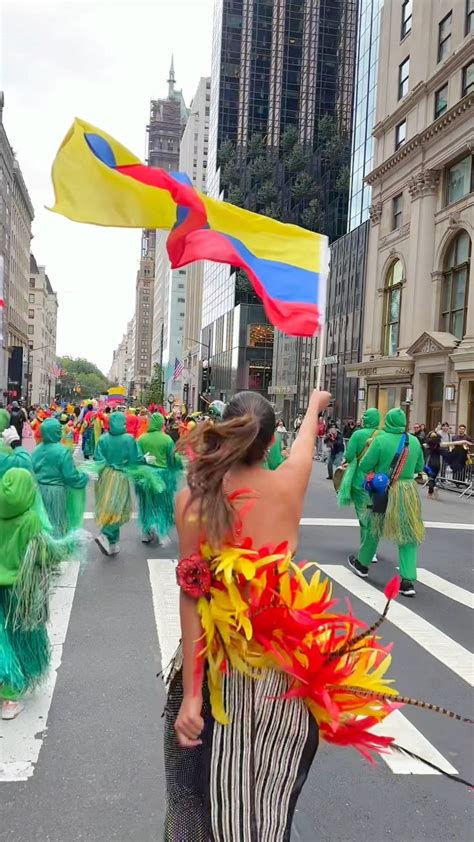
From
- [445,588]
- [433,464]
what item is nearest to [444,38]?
[433,464]

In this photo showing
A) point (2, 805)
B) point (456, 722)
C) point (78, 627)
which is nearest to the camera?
point (2, 805)

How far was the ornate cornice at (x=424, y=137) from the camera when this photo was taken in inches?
923

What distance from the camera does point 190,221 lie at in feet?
11.0

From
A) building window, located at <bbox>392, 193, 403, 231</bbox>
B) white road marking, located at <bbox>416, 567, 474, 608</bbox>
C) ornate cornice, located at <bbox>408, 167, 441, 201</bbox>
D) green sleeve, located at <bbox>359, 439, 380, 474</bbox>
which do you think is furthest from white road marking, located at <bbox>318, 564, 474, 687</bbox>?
building window, located at <bbox>392, 193, 403, 231</bbox>

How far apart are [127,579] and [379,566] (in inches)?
120

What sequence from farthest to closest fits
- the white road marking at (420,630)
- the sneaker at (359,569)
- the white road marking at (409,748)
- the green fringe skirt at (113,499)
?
1. the green fringe skirt at (113,499)
2. the sneaker at (359,569)
3. the white road marking at (420,630)
4. the white road marking at (409,748)

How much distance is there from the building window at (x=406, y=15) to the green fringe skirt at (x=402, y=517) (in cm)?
2907

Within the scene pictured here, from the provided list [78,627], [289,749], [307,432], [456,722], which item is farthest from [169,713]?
[78,627]

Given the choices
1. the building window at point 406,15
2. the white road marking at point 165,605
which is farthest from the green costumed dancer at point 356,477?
the building window at point 406,15

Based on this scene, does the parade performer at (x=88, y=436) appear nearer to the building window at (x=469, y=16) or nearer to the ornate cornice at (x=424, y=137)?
the ornate cornice at (x=424, y=137)

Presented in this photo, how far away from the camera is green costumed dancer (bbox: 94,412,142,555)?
7703mm

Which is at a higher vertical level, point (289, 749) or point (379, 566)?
point (289, 749)

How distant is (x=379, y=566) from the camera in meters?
7.84

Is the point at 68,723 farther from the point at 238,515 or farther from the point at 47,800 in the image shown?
the point at 238,515
